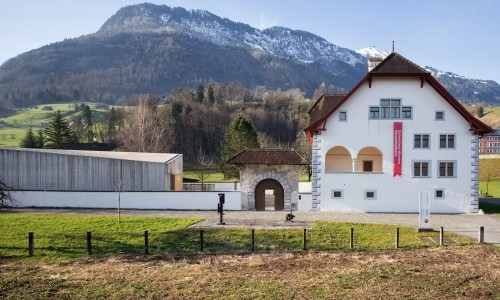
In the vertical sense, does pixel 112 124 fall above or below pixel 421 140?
above

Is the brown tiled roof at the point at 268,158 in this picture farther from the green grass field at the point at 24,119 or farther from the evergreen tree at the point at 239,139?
the green grass field at the point at 24,119

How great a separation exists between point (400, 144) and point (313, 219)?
9477mm

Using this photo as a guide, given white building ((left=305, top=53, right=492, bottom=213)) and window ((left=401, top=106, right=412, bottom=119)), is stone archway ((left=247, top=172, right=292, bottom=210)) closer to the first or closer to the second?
white building ((left=305, top=53, right=492, bottom=213))

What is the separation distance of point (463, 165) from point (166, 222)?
21867mm

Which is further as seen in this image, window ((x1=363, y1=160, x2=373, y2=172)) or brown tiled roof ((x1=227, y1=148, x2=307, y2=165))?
window ((x1=363, y1=160, x2=373, y2=172))

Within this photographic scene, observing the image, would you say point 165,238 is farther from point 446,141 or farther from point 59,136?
point 59,136

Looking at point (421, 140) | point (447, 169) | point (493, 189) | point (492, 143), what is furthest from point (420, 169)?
point (492, 143)

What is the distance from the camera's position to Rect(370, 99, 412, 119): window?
3183 cm

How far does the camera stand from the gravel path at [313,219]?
24.6 meters

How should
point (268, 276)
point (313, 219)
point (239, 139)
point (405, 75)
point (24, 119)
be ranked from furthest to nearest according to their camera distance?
point (24, 119), point (239, 139), point (405, 75), point (313, 219), point (268, 276)

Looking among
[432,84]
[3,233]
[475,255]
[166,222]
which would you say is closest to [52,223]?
[3,233]

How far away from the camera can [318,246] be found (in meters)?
20.0

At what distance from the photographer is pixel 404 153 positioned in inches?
1246

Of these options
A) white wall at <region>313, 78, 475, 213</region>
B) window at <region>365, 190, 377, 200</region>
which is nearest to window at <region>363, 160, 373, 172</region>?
white wall at <region>313, 78, 475, 213</region>
